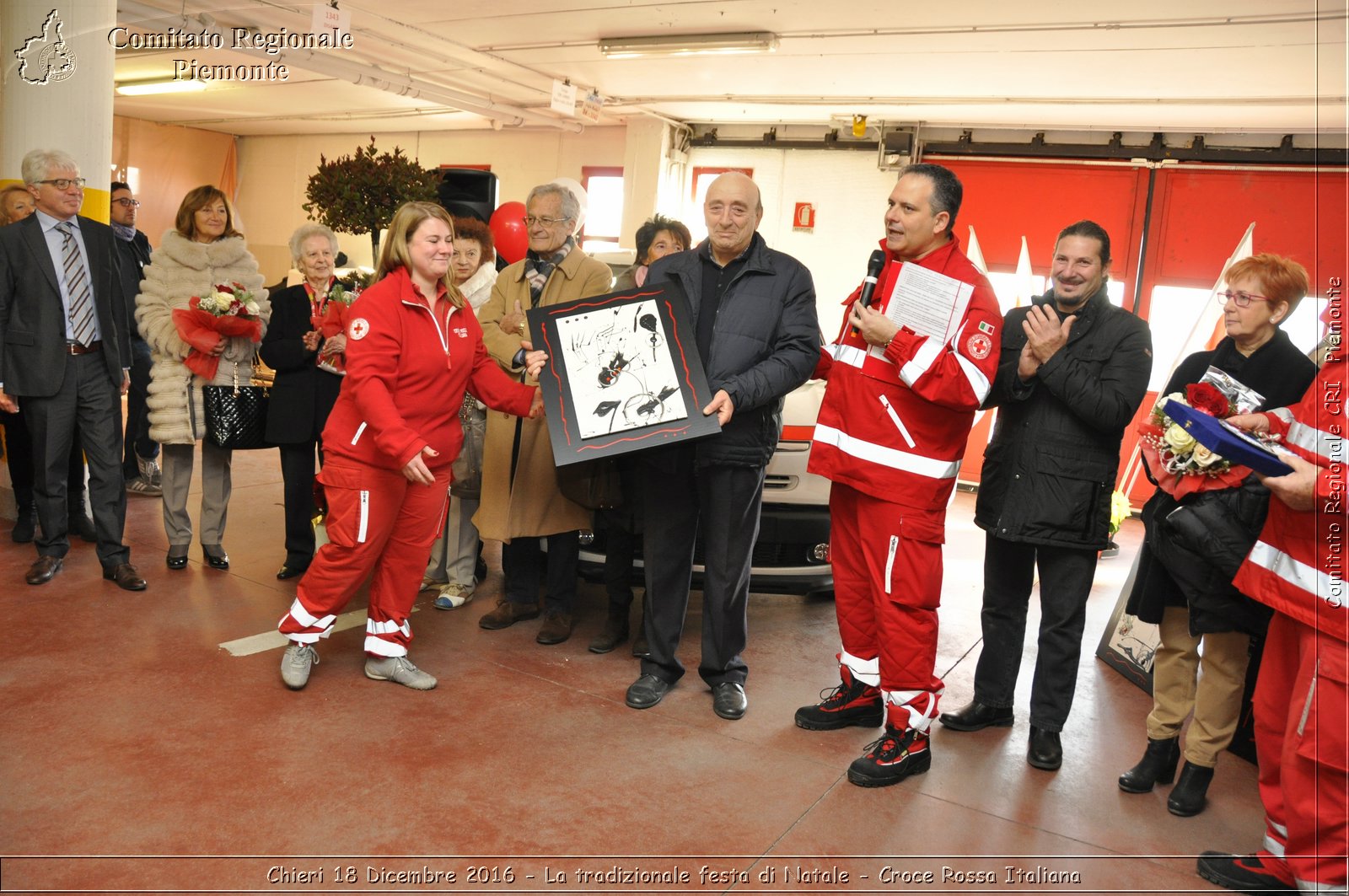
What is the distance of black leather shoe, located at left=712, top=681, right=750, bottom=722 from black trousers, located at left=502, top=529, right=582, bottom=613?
93cm

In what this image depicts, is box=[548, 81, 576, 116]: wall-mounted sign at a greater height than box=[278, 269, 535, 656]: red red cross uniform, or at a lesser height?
greater

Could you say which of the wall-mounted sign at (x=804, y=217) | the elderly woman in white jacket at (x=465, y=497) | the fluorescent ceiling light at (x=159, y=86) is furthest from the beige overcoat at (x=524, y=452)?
the fluorescent ceiling light at (x=159, y=86)

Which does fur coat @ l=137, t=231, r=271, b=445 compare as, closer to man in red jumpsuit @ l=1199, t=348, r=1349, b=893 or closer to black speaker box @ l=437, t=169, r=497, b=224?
black speaker box @ l=437, t=169, r=497, b=224

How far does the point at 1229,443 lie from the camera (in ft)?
8.41

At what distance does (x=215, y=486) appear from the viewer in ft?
16.6

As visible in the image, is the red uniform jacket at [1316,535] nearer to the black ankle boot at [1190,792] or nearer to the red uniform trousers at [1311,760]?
the red uniform trousers at [1311,760]

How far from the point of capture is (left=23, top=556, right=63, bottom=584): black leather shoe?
15.1ft

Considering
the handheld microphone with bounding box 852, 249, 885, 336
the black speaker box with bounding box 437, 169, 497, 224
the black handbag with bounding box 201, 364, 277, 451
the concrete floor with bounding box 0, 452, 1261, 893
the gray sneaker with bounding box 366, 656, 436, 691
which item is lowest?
the concrete floor with bounding box 0, 452, 1261, 893

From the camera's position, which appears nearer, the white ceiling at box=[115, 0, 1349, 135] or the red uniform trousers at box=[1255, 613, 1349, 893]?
the red uniform trousers at box=[1255, 613, 1349, 893]

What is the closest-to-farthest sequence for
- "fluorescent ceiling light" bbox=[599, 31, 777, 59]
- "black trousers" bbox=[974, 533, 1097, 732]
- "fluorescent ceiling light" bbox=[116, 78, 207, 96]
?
"black trousers" bbox=[974, 533, 1097, 732] → "fluorescent ceiling light" bbox=[599, 31, 777, 59] → "fluorescent ceiling light" bbox=[116, 78, 207, 96]

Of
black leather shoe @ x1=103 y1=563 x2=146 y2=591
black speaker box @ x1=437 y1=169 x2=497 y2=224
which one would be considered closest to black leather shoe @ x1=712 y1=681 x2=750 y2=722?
black leather shoe @ x1=103 y1=563 x2=146 y2=591

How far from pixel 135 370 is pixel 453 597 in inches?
143

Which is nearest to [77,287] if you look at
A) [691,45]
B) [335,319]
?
[335,319]

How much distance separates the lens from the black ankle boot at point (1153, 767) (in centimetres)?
337
